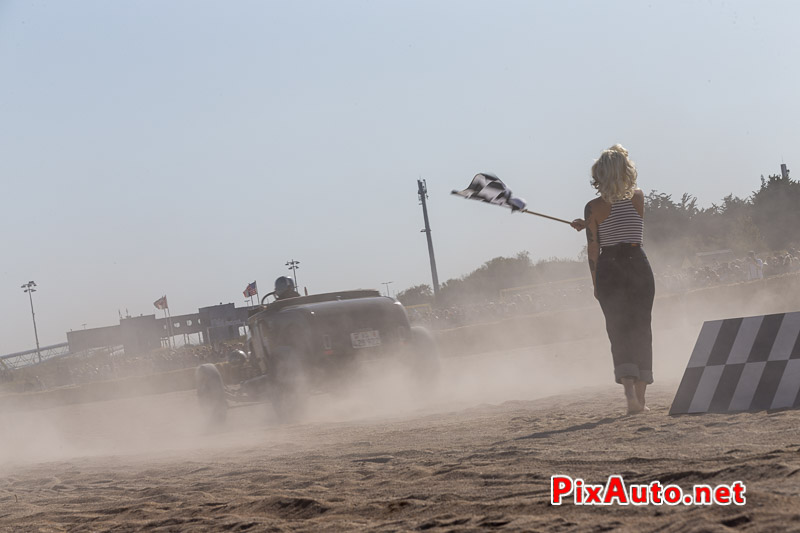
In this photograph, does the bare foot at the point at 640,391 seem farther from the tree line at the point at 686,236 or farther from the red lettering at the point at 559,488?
the tree line at the point at 686,236

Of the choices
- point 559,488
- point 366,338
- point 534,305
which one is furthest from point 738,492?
point 534,305

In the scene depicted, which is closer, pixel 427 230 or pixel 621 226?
pixel 621 226

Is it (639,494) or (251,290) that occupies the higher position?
(251,290)

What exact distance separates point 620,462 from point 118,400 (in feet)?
73.0

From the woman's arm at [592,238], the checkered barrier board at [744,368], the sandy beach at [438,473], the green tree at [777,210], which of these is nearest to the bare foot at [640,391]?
the sandy beach at [438,473]

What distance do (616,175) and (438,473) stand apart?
2985mm

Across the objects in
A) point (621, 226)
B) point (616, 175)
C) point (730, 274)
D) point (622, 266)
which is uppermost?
point (616, 175)

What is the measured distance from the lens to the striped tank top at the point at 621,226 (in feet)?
21.8

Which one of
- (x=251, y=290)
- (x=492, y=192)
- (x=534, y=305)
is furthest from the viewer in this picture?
(x=251, y=290)

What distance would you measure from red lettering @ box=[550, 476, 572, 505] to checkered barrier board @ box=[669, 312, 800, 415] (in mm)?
2136

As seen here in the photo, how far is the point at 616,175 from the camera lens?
21.9 feet

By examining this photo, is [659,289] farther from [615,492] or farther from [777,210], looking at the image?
[777,210]

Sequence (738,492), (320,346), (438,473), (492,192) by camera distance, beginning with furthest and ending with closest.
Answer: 1. (320,346)
2. (492,192)
3. (438,473)
4. (738,492)

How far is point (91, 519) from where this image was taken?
5.23 m
